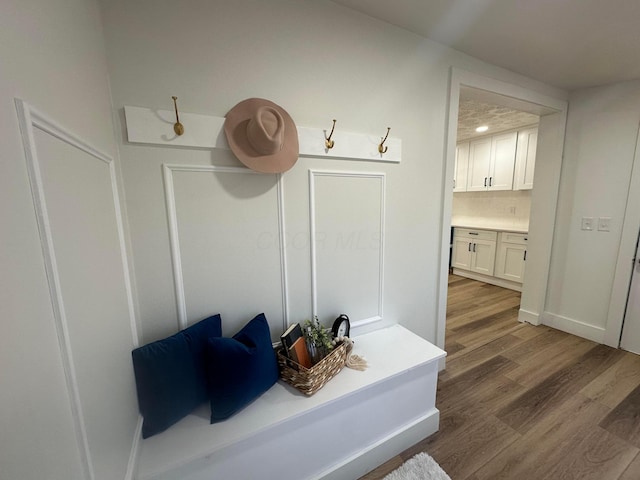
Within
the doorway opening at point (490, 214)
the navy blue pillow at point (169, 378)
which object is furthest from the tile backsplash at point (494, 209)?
the navy blue pillow at point (169, 378)

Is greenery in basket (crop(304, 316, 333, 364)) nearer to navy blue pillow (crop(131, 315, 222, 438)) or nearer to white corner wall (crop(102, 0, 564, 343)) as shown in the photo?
white corner wall (crop(102, 0, 564, 343))

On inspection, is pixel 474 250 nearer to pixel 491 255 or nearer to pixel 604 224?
pixel 491 255

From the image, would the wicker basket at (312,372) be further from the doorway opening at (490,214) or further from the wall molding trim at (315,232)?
the doorway opening at (490,214)

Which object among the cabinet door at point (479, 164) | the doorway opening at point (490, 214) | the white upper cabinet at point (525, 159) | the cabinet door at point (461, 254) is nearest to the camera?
the doorway opening at point (490, 214)

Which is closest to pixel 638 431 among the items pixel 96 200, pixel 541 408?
pixel 541 408

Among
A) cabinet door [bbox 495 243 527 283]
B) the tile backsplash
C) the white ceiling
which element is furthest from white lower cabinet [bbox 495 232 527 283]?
the white ceiling

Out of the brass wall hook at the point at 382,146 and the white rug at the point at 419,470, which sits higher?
the brass wall hook at the point at 382,146

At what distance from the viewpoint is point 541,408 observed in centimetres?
172

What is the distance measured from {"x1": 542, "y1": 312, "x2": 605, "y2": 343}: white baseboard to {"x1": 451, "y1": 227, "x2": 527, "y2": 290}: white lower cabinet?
910 millimetres

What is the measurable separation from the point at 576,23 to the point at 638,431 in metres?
A: 2.38

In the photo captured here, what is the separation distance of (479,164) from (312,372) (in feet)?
14.7

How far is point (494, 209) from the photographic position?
4.37 metres

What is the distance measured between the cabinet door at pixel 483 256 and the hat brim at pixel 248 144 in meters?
3.96

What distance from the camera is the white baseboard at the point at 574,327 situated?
2.46m
